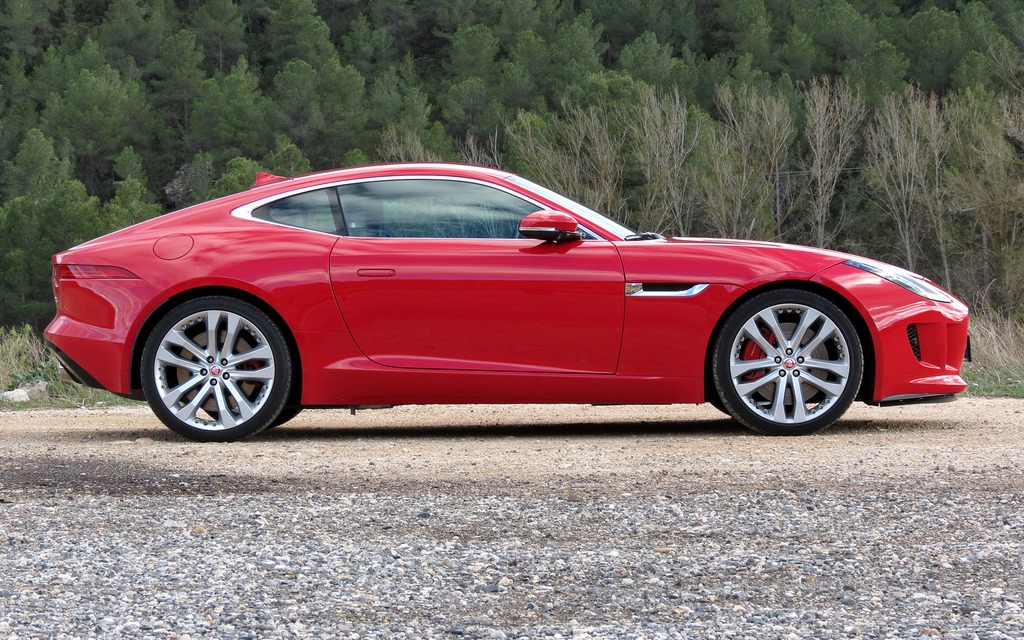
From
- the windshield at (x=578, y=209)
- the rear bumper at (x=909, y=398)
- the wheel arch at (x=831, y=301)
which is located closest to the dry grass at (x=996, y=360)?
the rear bumper at (x=909, y=398)

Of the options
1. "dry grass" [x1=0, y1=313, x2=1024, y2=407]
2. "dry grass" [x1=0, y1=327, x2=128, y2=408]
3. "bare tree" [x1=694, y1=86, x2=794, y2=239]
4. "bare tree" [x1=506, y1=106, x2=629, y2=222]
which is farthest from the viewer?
"bare tree" [x1=694, y1=86, x2=794, y2=239]

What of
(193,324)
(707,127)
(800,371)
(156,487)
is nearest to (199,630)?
(156,487)

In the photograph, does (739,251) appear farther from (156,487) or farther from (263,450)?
(156,487)

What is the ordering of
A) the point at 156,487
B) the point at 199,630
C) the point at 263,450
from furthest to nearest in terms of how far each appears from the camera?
the point at 263,450
the point at 156,487
the point at 199,630

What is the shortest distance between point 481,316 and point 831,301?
178 centimetres

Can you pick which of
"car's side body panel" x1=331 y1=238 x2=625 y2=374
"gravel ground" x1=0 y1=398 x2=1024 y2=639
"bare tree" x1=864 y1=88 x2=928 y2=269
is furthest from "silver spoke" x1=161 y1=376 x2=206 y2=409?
"bare tree" x1=864 y1=88 x2=928 y2=269

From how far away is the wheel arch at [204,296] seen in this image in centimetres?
639

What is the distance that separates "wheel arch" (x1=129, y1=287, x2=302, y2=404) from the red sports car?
1cm

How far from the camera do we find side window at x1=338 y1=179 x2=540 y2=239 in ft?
21.0

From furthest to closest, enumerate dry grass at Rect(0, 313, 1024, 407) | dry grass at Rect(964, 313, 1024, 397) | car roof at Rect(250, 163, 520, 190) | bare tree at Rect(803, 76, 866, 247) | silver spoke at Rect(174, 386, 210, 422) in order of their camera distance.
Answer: bare tree at Rect(803, 76, 866, 247) < dry grass at Rect(0, 313, 1024, 407) < dry grass at Rect(964, 313, 1024, 397) < car roof at Rect(250, 163, 520, 190) < silver spoke at Rect(174, 386, 210, 422)

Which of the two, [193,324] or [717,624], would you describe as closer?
[717,624]

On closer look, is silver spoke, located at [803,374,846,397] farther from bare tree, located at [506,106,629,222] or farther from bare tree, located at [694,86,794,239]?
bare tree, located at [694,86,794,239]

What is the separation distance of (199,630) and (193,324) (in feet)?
11.7

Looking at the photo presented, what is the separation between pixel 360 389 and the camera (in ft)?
20.8
